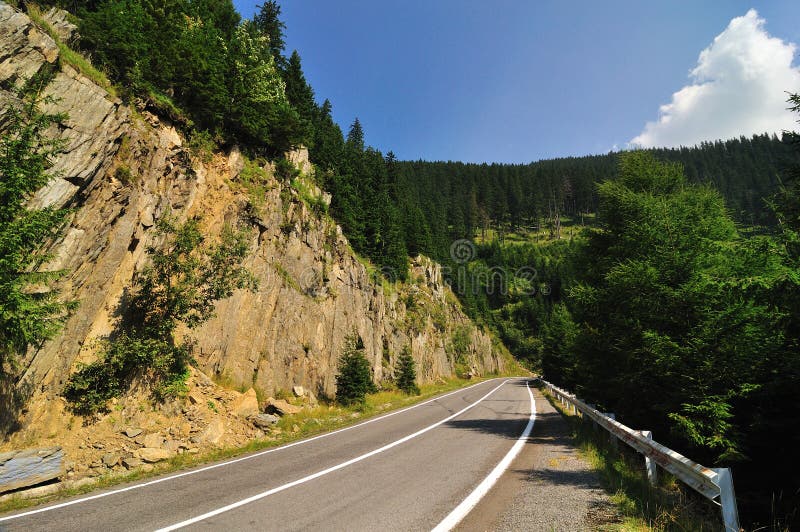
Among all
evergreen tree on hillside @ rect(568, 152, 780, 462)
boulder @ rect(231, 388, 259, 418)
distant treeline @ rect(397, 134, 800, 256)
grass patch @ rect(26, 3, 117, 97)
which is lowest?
boulder @ rect(231, 388, 259, 418)

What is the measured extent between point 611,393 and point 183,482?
1170 cm

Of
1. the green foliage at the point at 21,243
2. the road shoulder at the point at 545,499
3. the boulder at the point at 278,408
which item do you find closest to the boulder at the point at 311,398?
the boulder at the point at 278,408

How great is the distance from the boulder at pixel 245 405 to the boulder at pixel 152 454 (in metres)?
3.51

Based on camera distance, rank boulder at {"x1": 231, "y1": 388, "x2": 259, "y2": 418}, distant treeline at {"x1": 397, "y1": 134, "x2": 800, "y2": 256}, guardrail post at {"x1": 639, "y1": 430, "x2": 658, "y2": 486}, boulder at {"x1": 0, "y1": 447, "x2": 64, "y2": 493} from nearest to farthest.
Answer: guardrail post at {"x1": 639, "y1": 430, "x2": 658, "y2": 486} < boulder at {"x1": 0, "y1": 447, "x2": 64, "y2": 493} < boulder at {"x1": 231, "y1": 388, "x2": 259, "y2": 418} < distant treeline at {"x1": 397, "y1": 134, "x2": 800, "y2": 256}

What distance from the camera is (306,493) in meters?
6.37

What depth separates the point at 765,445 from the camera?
6148 mm

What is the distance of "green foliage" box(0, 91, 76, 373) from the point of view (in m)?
7.61

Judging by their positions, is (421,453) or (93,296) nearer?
(421,453)

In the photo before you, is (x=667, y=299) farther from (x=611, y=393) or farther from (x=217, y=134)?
(x=217, y=134)

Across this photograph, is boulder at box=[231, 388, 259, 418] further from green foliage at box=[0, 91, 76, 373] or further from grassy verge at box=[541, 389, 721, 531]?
grassy verge at box=[541, 389, 721, 531]

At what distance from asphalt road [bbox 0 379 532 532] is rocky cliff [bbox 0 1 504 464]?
4.97 meters

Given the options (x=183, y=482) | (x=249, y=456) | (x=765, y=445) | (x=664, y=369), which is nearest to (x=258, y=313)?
(x=249, y=456)

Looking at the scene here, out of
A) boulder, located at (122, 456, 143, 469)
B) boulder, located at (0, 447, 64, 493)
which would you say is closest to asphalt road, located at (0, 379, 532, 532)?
boulder, located at (0, 447, 64, 493)

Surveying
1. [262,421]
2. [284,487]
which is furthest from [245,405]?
[284,487]
